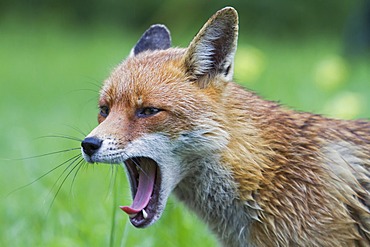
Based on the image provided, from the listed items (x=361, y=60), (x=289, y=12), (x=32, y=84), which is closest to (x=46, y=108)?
(x=32, y=84)

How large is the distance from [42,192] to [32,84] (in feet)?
25.8

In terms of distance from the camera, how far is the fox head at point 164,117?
4332mm

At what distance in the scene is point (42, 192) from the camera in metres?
6.42

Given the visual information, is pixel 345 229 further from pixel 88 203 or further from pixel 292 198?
pixel 88 203

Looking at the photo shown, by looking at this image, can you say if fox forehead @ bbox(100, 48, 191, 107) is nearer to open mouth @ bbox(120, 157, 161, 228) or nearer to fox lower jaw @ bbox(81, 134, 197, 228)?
fox lower jaw @ bbox(81, 134, 197, 228)

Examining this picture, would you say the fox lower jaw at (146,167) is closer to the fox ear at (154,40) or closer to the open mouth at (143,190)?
the open mouth at (143,190)

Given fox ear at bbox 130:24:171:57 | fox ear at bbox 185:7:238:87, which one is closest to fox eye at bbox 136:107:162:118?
fox ear at bbox 185:7:238:87

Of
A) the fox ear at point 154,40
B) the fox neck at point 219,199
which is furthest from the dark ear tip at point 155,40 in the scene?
the fox neck at point 219,199

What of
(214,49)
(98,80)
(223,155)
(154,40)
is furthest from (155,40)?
(98,80)

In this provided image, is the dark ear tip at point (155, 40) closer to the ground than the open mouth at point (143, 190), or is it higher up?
higher up

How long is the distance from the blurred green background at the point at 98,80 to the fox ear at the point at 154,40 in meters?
0.17

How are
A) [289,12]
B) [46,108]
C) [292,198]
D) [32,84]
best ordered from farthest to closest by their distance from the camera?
[289,12]
[32,84]
[46,108]
[292,198]

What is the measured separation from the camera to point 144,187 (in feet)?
14.8

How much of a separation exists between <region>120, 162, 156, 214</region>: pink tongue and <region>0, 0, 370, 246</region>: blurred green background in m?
0.16
